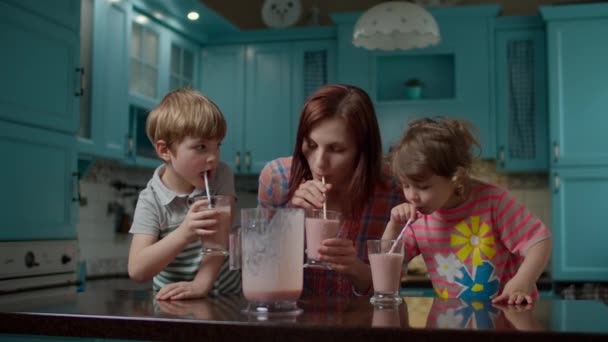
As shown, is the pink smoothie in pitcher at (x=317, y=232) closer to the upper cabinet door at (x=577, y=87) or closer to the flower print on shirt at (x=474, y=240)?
the flower print on shirt at (x=474, y=240)

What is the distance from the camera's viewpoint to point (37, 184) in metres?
3.01

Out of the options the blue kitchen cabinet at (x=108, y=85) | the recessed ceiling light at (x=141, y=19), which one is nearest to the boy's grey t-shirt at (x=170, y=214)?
the blue kitchen cabinet at (x=108, y=85)

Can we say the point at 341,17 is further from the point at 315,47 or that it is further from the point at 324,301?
the point at 324,301

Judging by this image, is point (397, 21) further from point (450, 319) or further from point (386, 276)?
point (450, 319)

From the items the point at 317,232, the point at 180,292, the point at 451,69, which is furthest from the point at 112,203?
the point at 317,232

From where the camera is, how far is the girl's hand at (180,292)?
1314mm

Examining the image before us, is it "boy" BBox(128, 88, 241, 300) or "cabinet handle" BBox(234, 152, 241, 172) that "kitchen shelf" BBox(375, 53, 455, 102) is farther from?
"boy" BBox(128, 88, 241, 300)

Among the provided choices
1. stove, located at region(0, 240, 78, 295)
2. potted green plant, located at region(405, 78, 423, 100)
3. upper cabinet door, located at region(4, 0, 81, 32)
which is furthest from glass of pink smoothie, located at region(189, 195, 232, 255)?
potted green plant, located at region(405, 78, 423, 100)

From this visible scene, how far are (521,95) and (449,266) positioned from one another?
3.11 meters

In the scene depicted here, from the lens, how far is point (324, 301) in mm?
1290

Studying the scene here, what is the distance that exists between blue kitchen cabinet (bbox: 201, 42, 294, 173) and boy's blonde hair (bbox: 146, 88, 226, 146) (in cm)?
323

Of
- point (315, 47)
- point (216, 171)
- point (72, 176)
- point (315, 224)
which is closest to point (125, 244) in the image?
point (72, 176)

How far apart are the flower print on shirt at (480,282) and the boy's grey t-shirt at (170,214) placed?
611mm

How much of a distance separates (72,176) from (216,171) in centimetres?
178
